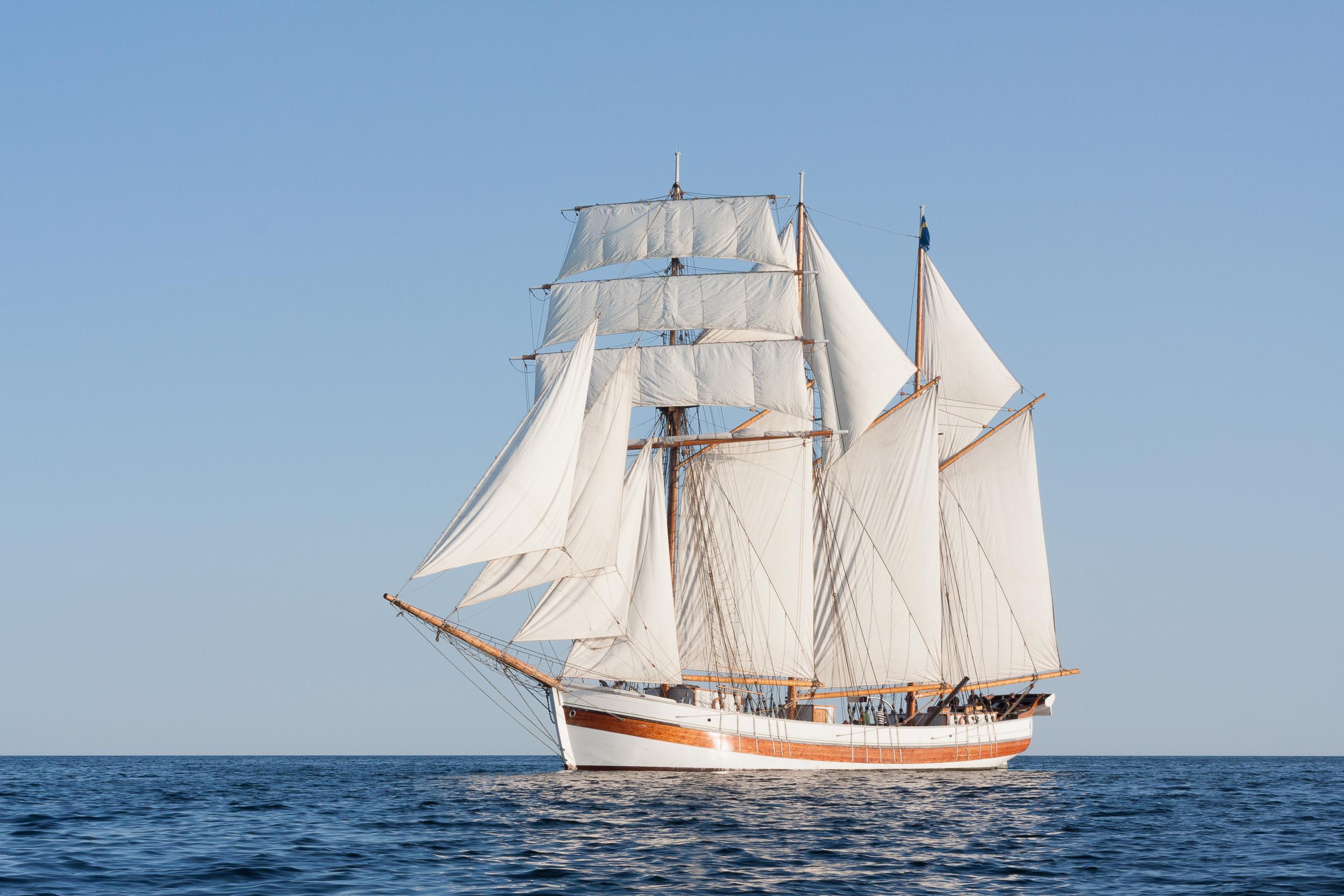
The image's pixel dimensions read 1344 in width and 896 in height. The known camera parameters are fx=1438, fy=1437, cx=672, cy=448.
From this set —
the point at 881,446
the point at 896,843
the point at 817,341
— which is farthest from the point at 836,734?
the point at 896,843

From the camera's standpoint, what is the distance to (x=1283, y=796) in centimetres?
6334

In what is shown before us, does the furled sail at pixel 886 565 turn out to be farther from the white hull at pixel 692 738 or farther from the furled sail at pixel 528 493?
the furled sail at pixel 528 493

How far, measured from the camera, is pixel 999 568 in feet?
243

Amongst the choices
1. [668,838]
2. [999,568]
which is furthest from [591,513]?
[999,568]

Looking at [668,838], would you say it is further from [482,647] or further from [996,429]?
[996,429]

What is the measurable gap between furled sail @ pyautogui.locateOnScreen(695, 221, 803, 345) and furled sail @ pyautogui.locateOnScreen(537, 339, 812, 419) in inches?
36.0

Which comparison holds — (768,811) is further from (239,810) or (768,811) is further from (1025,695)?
(1025,695)

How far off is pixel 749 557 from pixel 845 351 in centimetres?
1156

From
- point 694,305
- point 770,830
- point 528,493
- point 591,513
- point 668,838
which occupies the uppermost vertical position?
point 694,305

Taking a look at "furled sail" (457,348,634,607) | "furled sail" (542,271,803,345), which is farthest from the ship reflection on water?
"furled sail" (542,271,803,345)

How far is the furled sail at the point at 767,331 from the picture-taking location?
70.2 meters

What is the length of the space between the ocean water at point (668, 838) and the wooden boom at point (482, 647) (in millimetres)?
4027

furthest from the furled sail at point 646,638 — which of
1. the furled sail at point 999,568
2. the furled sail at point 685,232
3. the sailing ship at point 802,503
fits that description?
the furled sail at point 999,568

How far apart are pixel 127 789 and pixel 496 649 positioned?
18.9 metres
